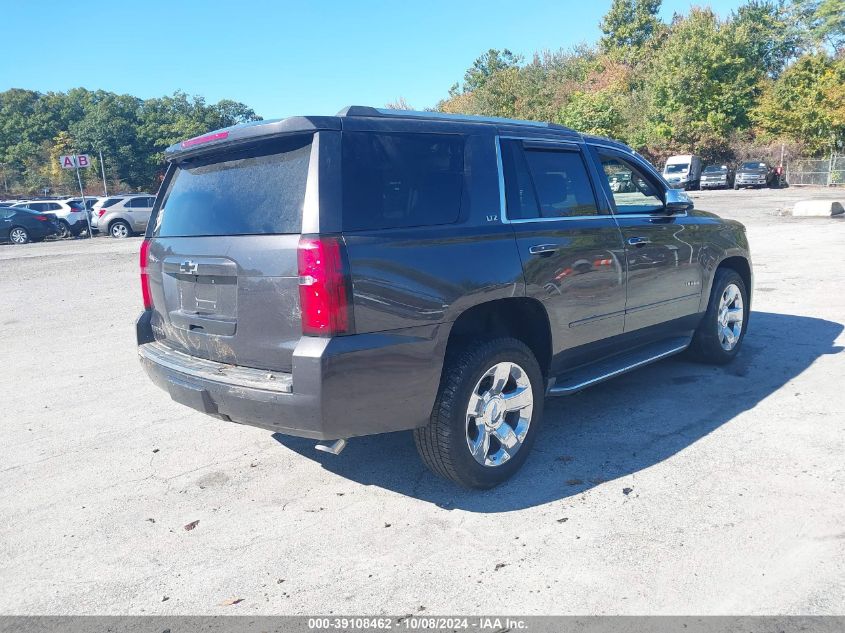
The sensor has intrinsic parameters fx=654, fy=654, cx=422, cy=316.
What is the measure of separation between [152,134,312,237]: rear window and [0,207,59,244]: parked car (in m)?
24.4

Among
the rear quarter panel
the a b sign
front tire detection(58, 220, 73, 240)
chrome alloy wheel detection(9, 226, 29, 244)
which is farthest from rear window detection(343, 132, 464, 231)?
front tire detection(58, 220, 73, 240)

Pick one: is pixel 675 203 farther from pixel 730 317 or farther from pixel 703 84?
pixel 703 84

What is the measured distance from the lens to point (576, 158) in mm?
4551

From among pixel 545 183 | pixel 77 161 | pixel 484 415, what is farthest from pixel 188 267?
pixel 77 161

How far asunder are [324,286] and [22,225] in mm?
26009

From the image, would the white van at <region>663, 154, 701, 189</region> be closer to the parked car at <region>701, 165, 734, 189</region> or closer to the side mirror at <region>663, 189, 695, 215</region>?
the parked car at <region>701, 165, 734, 189</region>

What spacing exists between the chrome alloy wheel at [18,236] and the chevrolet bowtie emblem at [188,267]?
82.1 feet

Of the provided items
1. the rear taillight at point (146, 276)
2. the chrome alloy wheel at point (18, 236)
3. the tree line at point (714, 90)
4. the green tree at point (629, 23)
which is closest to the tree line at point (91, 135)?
the tree line at point (714, 90)

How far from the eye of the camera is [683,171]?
4141 centimetres

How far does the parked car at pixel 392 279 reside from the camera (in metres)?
3.08

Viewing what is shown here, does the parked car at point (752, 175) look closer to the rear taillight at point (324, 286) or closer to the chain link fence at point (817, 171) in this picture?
the chain link fence at point (817, 171)

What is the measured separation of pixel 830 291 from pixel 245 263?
8709 millimetres

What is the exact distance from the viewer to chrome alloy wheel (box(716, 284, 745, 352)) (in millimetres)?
5766

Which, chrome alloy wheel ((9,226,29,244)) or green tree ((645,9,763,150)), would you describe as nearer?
chrome alloy wheel ((9,226,29,244))
